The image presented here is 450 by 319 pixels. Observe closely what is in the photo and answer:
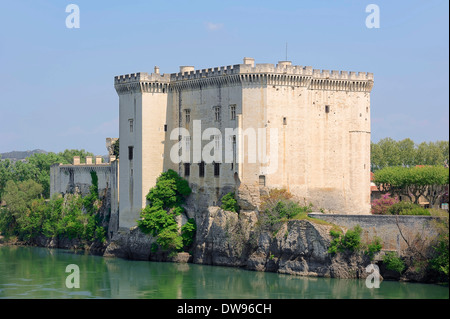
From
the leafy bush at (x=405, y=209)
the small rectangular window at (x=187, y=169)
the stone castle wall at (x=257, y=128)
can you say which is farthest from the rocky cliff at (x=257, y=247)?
the leafy bush at (x=405, y=209)

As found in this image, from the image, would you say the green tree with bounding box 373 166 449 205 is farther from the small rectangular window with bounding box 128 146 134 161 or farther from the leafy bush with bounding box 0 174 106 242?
the leafy bush with bounding box 0 174 106 242

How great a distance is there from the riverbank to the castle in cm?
162

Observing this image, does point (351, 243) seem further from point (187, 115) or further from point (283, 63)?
point (187, 115)

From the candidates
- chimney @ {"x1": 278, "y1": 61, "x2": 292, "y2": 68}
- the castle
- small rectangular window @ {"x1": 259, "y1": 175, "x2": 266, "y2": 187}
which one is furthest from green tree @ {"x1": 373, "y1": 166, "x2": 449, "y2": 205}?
small rectangular window @ {"x1": 259, "y1": 175, "x2": 266, "y2": 187}

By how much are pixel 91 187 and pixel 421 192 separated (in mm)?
26909

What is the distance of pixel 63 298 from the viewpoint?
54938mm

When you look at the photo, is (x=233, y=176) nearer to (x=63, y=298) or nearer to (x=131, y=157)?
(x=131, y=157)

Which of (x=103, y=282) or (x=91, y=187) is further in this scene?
(x=91, y=187)

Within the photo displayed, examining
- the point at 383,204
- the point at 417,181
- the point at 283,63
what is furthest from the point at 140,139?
the point at 417,181

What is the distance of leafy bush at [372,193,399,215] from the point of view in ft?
226

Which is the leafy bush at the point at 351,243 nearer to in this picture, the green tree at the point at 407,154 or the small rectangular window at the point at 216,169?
the small rectangular window at the point at 216,169

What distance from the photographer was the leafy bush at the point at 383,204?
69000 millimetres
